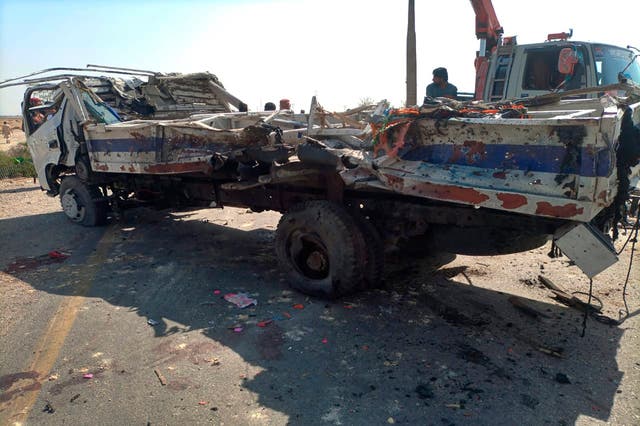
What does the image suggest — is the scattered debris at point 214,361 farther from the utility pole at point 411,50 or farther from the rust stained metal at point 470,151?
the utility pole at point 411,50

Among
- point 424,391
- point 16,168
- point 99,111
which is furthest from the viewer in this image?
point 16,168

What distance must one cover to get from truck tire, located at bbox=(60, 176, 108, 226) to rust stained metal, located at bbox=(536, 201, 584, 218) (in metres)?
6.38

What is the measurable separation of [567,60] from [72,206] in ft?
24.6

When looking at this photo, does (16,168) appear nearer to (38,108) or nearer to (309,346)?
(38,108)

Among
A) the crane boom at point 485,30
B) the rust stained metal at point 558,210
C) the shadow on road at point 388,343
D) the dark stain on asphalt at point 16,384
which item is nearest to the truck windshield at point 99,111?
the shadow on road at point 388,343

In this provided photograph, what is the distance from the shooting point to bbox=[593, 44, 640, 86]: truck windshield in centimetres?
612

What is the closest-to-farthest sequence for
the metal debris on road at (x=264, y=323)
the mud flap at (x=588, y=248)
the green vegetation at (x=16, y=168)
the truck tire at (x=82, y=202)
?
the mud flap at (x=588, y=248) → the metal debris on road at (x=264, y=323) → the truck tire at (x=82, y=202) → the green vegetation at (x=16, y=168)

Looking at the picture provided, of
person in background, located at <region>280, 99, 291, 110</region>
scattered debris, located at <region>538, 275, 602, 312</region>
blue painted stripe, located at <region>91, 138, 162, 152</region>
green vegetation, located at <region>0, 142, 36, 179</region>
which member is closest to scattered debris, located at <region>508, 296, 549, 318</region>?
scattered debris, located at <region>538, 275, 602, 312</region>

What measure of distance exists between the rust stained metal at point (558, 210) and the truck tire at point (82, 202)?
6376 mm

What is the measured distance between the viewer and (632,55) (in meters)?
6.56

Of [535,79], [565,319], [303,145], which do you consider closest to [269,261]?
[303,145]

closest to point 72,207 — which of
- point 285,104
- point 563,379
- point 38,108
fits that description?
point 38,108

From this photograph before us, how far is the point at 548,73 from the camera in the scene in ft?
21.2

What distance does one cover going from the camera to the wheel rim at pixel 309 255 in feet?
13.9
